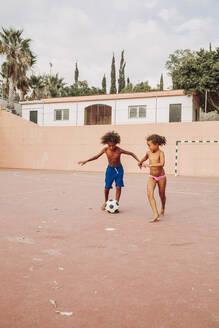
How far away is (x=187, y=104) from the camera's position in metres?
21.1

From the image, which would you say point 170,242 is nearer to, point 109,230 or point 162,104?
point 109,230

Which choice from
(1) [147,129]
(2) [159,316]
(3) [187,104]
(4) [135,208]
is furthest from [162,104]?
(2) [159,316]

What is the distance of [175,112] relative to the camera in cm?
2089

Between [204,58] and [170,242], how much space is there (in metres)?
21.0

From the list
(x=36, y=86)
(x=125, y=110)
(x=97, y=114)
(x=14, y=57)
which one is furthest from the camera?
(x=36, y=86)

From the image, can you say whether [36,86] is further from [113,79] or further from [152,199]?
[152,199]

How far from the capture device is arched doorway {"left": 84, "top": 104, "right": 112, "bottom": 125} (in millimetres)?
22578

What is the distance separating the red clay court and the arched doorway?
17544mm

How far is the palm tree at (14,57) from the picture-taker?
89.1 feet

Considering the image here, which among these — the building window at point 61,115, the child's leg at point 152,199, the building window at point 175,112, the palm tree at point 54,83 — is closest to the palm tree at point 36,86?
the palm tree at point 54,83

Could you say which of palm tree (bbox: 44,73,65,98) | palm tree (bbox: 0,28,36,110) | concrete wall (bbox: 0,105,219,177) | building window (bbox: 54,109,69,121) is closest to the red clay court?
concrete wall (bbox: 0,105,219,177)

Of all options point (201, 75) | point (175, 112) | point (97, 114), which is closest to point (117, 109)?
point (97, 114)

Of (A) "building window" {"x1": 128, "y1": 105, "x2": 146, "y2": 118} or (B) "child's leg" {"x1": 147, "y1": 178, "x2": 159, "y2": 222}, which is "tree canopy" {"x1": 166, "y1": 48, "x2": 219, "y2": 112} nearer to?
(A) "building window" {"x1": 128, "y1": 105, "x2": 146, "y2": 118}

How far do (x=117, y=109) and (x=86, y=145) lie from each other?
12.4 feet
